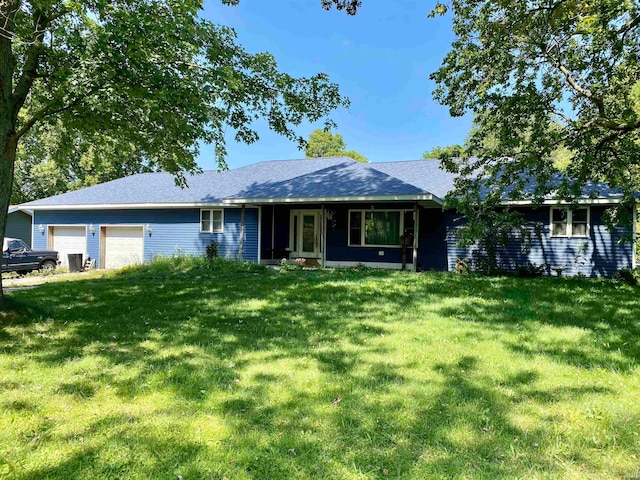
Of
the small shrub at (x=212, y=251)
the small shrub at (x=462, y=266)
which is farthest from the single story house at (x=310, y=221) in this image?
the small shrub at (x=462, y=266)

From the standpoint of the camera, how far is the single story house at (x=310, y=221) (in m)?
12.5

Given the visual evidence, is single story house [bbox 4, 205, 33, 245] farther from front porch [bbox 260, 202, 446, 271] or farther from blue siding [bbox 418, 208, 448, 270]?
blue siding [bbox 418, 208, 448, 270]

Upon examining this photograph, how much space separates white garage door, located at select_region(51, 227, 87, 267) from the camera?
18469mm

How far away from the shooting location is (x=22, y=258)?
15.1 metres

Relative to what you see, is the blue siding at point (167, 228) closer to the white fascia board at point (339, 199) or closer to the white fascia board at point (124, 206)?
the white fascia board at point (124, 206)

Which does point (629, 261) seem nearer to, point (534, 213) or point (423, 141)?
point (534, 213)

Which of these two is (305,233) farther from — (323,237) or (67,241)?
(67,241)

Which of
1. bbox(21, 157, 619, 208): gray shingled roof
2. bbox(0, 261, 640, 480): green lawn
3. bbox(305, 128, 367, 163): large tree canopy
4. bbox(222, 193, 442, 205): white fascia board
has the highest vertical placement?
bbox(305, 128, 367, 163): large tree canopy

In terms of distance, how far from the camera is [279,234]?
16.0 meters

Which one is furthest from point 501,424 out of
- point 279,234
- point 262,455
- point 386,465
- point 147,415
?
point 279,234

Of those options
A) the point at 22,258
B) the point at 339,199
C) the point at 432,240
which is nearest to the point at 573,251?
the point at 432,240

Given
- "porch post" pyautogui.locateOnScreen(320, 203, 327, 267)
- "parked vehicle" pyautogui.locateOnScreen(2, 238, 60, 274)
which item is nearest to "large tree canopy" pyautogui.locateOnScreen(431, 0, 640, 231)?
"porch post" pyautogui.locateOnScreen(320, 203, 327, 267)

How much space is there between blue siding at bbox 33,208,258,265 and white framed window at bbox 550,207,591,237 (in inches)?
399

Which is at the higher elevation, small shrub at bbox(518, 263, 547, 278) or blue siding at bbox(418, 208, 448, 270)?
blue siding at bbox(418, 208, 448, 270)
